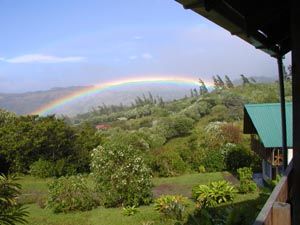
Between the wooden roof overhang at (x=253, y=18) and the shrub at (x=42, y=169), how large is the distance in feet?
85.5

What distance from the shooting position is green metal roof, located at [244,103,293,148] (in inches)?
860

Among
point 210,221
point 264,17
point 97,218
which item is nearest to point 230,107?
point 97,218

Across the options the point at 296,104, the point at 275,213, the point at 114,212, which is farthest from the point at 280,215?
the point at 114,212

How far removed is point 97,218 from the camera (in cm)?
1714

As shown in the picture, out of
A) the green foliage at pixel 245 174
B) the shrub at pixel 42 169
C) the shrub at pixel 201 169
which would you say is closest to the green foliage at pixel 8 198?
the green foliage at pixel 245 174

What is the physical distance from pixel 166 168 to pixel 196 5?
25948mm

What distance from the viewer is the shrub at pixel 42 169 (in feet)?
97.9

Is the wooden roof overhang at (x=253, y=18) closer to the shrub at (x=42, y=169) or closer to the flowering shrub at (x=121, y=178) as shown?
the flowering shrub at (x=121, y=178)

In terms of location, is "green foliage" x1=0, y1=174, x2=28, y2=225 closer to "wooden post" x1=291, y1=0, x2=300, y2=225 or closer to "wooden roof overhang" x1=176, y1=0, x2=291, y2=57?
"wooden post" x1=291, y1=0, x2=300, y2=225

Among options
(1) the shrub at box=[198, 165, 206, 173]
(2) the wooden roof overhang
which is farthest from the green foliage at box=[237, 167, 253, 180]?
(2) the wooden roof overhang

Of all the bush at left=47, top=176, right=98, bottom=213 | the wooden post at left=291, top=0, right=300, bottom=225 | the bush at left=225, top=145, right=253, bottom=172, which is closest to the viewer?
the wooden post at left=291, top=0, right=300, bottom=225

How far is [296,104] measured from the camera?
3611mm

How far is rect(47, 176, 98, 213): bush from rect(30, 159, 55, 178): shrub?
9.94 metres

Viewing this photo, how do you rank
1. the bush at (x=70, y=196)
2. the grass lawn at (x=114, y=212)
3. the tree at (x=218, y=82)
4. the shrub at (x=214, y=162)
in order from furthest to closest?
the tree at (x=218, y=82) < the shrub at (x=214, y=162) < the bush at (x=70, y=196) < the grass lawn at (x=114, y=212)
